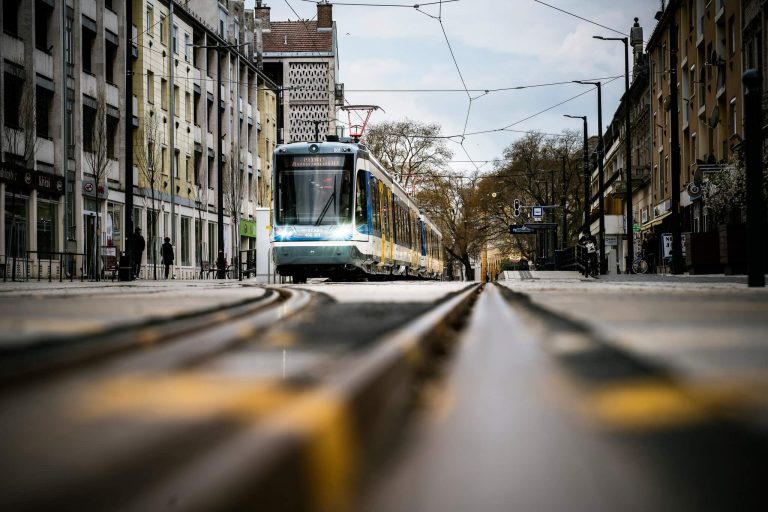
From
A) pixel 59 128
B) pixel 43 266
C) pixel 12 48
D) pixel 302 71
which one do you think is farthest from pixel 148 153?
pixel 302 71

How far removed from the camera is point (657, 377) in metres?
1.59

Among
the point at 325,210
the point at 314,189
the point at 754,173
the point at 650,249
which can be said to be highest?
the point at 314,189

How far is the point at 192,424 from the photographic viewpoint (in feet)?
3.65

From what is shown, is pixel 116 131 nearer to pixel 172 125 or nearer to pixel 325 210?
pixel 172 125

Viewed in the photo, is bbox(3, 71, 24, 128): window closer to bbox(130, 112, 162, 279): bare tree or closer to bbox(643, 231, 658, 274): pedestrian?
bbox(130, 112, 162, 279): bare tree

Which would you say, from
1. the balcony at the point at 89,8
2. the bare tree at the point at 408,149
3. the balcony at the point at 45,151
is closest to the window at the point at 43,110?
the balcony at the point at 45,151

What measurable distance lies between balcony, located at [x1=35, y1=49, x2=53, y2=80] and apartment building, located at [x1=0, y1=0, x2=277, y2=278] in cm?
7

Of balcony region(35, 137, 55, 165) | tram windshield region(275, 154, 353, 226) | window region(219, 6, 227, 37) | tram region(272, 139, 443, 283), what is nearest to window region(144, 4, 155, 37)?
balcony region(35, 137, 55, 165)

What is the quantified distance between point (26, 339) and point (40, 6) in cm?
3196

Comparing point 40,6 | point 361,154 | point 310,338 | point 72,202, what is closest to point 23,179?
point 72,202

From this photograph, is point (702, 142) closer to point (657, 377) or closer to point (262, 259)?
point (262, 259)

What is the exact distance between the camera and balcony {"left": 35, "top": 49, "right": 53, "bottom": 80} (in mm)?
30359

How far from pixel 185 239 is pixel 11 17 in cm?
1861

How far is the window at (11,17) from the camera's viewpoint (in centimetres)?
2877
